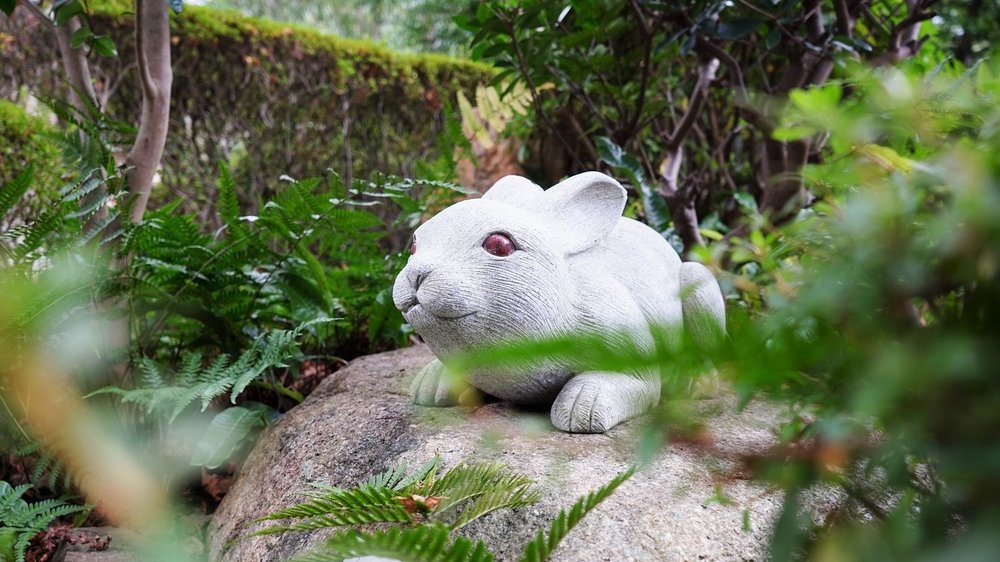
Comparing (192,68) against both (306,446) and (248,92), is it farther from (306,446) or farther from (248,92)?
(306,446)

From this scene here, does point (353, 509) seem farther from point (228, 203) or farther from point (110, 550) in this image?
point (228, 203)

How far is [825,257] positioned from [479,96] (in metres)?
2.69

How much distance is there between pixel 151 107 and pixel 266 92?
346 centimetres

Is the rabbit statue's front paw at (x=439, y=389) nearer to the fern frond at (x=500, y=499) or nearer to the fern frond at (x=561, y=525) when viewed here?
the fern frond at (x=500, y=499)

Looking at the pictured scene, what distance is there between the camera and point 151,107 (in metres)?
2.53

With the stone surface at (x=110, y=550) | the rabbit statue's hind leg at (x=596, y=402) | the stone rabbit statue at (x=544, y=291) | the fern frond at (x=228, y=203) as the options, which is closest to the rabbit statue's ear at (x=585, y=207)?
the stone rabbit statue at (x=544, y=291)

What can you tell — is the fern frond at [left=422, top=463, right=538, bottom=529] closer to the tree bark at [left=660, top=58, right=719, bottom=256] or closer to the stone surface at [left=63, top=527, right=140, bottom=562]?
the stone surface at [left=63, top=527, right=140, bottom=562]

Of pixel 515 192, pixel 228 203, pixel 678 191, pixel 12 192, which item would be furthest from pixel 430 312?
pixel 678 191

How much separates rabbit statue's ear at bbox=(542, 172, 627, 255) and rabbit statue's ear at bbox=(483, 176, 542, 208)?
48mm

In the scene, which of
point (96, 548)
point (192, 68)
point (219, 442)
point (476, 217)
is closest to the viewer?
point (476, 217)

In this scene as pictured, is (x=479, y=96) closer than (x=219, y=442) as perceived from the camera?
No

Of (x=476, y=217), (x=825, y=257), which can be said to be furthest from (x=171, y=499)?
(x=825, y=257)

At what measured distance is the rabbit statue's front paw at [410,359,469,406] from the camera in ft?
6.08

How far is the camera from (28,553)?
1.65 m
